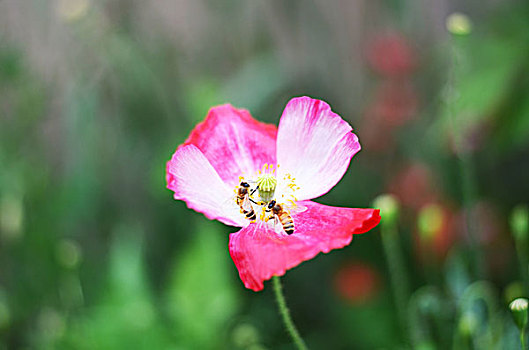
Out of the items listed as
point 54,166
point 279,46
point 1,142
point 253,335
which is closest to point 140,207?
point 54,166

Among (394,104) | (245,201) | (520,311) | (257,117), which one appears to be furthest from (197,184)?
(394,104)

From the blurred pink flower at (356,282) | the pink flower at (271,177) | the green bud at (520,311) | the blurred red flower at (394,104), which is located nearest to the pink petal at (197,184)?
the pink flower at (271,177)

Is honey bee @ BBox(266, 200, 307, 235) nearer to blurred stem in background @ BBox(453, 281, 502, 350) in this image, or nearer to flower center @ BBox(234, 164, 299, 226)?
flower center @ BBox(234, 164, 299, 226)

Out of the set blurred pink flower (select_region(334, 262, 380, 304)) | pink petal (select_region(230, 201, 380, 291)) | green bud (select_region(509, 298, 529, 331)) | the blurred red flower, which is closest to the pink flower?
pink petal (select_region(230, 201, 380, 291))

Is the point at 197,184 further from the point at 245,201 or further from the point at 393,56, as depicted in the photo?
the point at 393,56

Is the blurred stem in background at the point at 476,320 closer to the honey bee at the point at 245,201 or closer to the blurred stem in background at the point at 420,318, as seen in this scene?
the blurred stem in background at the point at 420,318

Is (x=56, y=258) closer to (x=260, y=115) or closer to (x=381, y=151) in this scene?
(x=260, y=115)
